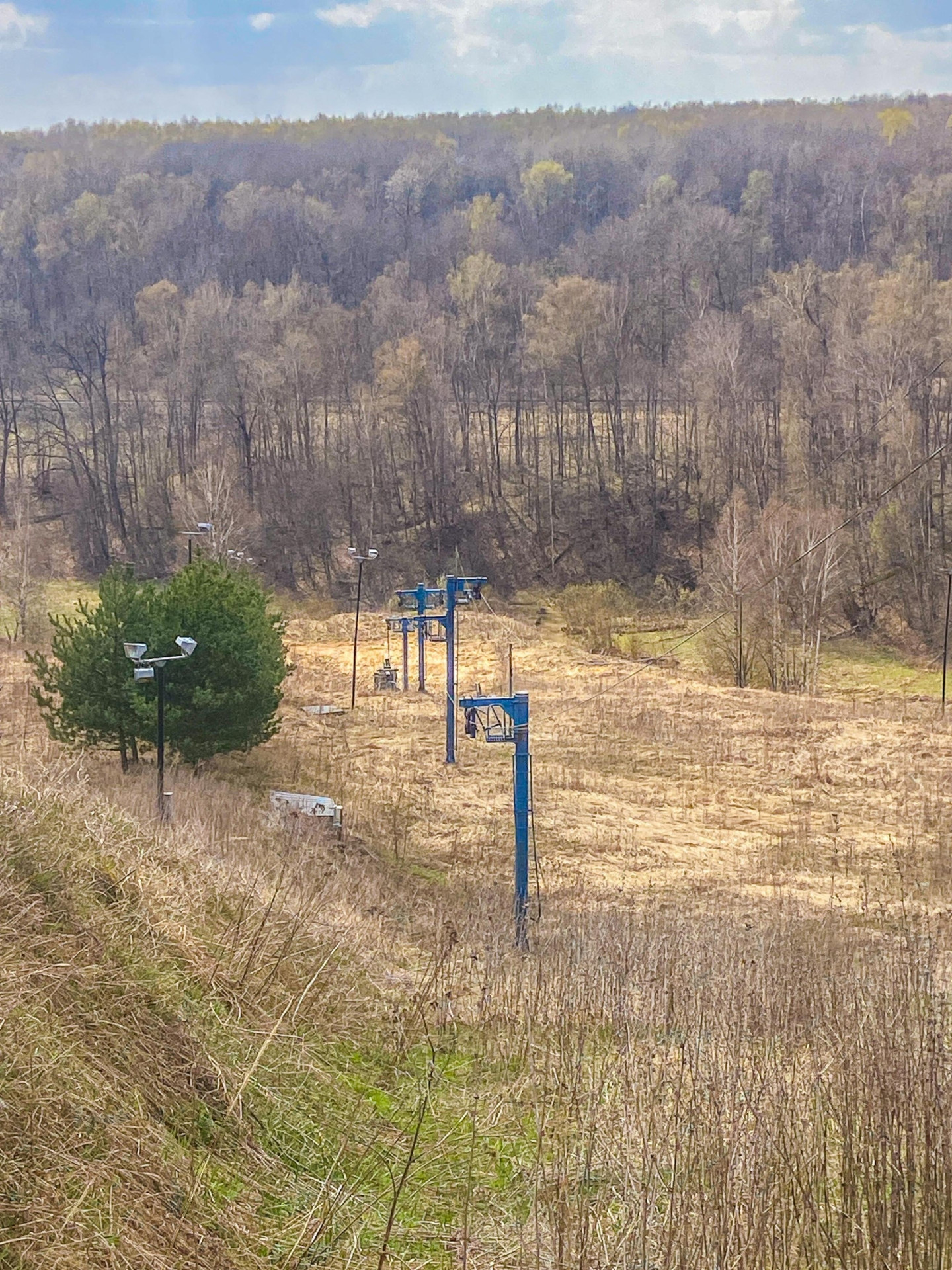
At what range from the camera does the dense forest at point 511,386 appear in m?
43.3

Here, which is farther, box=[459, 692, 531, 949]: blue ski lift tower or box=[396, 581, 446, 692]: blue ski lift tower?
box=[396, 581, 446, 692]: blue ski lift tower

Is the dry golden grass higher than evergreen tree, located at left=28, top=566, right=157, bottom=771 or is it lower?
lower

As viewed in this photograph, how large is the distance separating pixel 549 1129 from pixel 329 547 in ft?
150

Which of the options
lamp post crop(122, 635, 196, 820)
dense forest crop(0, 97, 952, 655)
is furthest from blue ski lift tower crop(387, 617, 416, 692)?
lamp post crop(122, 635, 196, 820)

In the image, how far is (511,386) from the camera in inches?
2168

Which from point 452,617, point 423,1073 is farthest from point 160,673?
point 423,1073

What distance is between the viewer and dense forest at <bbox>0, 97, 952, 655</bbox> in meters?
43.3

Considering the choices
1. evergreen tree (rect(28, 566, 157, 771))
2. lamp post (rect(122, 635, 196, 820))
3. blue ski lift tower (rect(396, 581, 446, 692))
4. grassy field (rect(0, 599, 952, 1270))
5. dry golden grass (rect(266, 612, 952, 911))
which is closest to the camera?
grassy field (rect(0, 599, 952, 1270))

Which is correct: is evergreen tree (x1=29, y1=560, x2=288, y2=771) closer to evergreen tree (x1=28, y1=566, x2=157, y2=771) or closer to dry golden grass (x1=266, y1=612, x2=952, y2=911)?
evergreen tree (x1=28, y1=566, x2=157, y2=771)

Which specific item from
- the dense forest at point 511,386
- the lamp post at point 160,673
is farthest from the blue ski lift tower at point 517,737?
the dense forest at point 511,386

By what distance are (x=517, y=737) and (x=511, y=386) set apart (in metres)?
45.3

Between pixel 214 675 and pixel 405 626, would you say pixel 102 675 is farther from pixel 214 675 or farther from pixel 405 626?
pixel 405 626

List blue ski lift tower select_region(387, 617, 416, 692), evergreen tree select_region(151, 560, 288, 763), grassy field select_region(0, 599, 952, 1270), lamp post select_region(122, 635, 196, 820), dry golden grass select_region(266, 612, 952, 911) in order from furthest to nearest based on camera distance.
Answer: blue ski lift tower select_region(387, 617, 416, 692) < evergreen tree select_region(151, 560, 288, 763) < dry golden grass select_region(266, 612, 952, 911) < lamp post select_region(122, 635, 196, 820) < grassy field select_region(0, 599, 952, 1270)

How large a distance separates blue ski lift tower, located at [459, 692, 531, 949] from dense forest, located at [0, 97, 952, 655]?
67.6 feet
